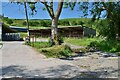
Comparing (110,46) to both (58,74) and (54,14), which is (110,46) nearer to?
(54,14)

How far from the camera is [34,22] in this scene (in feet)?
251

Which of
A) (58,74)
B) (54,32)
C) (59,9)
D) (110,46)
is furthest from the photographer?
(110,46)

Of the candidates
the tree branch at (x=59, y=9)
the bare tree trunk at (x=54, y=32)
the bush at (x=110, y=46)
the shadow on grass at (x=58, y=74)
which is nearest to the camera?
the shadow on grass at (x=58, y=74)

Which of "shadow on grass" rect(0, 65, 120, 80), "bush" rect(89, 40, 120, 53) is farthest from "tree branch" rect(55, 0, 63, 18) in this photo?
"shadow on grass" rect(0, 65, 120, 80)

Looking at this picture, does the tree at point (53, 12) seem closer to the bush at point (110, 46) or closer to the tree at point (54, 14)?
the tree at point (54, 14)

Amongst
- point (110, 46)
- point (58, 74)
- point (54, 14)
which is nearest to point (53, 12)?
point (54, 14)

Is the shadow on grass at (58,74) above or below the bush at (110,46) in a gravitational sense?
below

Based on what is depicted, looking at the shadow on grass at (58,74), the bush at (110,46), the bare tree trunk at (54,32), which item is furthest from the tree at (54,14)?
the shadow on grass at (58,74)

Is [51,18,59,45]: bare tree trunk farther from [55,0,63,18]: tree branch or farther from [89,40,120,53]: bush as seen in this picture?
[89,40,120,53]: bush

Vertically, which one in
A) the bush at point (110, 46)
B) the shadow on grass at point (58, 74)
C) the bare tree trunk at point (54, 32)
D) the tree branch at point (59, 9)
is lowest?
the shadow on grass at point (58, 74)

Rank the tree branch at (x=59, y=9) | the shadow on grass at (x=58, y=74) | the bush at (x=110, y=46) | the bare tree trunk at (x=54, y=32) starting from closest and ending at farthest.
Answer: the shadow on grass at (x=58, y=74)
the bush at (x=110, y=46)
the tree branch at (x=59, y=9)
the bare tree trunk at (x=54, y=32)

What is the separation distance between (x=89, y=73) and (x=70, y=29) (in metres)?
52.8

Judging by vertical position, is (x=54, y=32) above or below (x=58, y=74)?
above

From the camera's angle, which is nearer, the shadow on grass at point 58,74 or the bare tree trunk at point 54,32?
the shadow on grass at point 58,74
